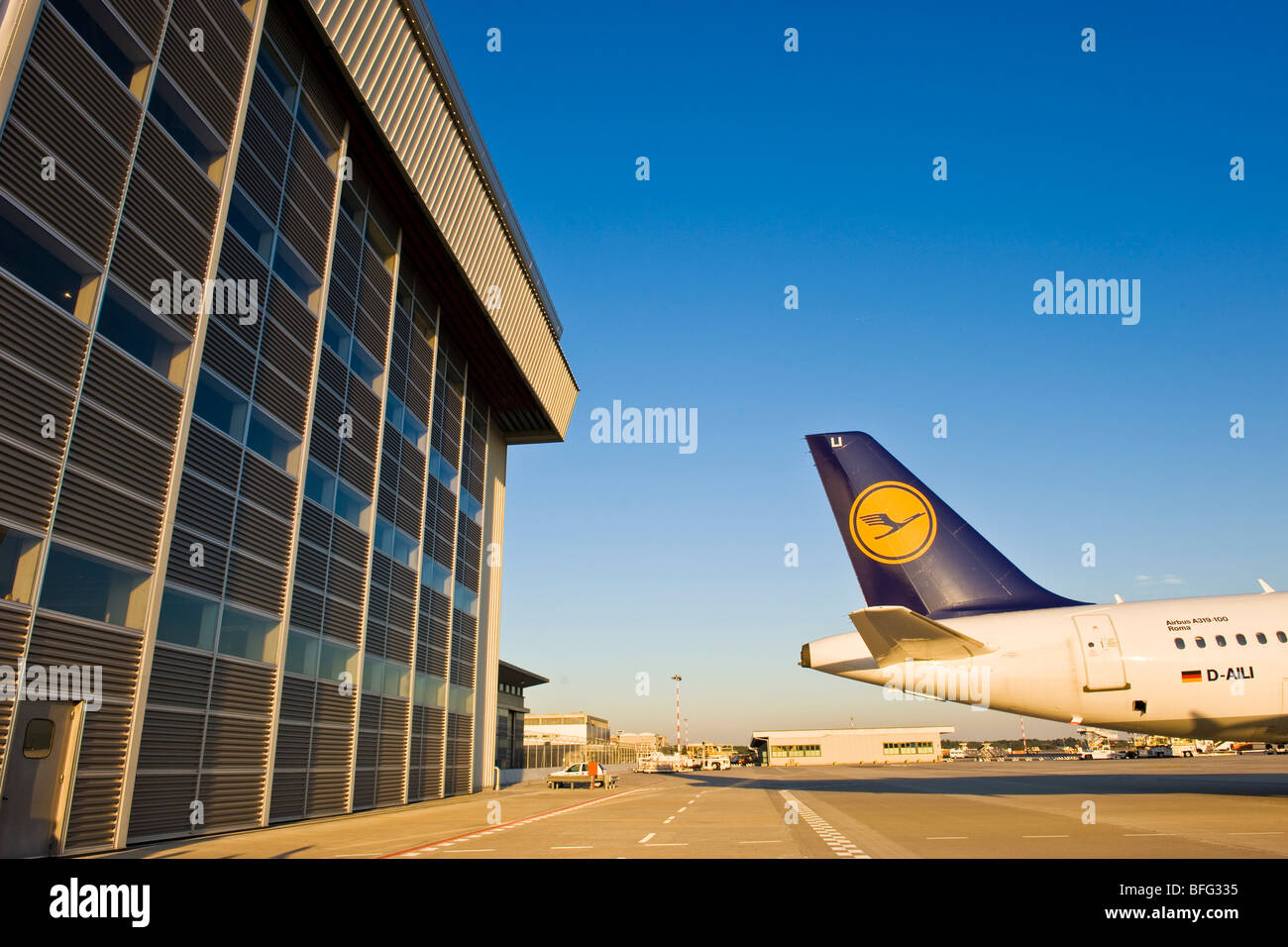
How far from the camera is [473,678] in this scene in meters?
42.3

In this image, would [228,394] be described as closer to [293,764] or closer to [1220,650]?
[293,764]

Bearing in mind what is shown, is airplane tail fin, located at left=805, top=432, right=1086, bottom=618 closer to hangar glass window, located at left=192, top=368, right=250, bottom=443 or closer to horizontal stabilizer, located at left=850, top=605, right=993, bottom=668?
horizontal stabilizer, located at left=850, top=605, right=993, bottom=668

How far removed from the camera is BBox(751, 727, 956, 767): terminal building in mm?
120625

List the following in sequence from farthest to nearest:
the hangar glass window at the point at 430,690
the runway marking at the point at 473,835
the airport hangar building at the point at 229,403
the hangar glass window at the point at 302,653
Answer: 1. the hangar glass window at the point at 430,690
2. the hangar glass window at the point at 302,653
3. the runway marking at the point at 473,835
4. the airport hangar building at the point at 229,403

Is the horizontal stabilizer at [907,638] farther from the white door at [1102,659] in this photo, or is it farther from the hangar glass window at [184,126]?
the hangar glass window at [184,126]

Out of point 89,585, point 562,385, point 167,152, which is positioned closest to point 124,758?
point 89,585

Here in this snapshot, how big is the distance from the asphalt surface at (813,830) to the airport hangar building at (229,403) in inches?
95.9

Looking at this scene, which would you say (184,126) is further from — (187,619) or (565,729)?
(565,729)

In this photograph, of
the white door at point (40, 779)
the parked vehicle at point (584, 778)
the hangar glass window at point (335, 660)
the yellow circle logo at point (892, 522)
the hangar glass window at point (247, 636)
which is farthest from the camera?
the parked vehicle at point (584, 778)

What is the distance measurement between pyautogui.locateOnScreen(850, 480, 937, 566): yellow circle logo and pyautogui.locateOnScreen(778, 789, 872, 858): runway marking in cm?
819

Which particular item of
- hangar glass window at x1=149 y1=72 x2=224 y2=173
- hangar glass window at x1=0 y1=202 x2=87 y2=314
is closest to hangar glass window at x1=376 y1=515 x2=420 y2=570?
hangar glass window at x1=149 y1=72 x2=224 y2=173

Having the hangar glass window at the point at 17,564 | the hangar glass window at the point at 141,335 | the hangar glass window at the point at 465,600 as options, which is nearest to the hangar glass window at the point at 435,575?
the hangar glass window at the point at 465,600

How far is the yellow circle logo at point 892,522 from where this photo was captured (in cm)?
2503

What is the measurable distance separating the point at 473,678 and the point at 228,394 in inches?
987
